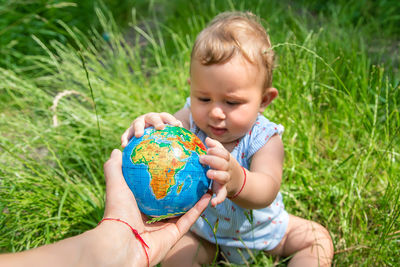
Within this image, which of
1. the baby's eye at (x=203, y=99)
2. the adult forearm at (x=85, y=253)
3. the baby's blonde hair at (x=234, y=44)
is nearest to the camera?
the adult forearm at (x=85, y=253)

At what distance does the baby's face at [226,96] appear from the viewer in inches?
83.3

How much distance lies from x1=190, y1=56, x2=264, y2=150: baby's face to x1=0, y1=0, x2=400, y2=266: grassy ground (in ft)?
1.06

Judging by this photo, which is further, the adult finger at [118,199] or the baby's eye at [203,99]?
the baby's eye at [203,99]

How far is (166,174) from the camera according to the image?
1831mm

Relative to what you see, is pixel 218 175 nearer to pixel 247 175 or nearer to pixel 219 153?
pixel 219 153

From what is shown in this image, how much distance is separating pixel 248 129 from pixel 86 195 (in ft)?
3.87

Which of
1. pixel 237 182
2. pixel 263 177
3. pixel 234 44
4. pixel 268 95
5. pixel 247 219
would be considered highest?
pixel 234 44

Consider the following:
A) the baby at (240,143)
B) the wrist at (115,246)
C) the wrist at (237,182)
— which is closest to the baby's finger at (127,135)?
the baby at (240,143)

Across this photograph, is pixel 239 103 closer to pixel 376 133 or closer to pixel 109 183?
pixel 109 183

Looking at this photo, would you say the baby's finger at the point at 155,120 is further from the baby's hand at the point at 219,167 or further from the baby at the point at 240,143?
the baby's hand at the point at 219,167

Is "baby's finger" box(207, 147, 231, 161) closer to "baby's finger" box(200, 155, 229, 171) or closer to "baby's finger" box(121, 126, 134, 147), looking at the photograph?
"baby's finger" box(200, 155, 229, 171)

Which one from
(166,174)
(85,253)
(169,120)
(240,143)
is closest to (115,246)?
(85,253)

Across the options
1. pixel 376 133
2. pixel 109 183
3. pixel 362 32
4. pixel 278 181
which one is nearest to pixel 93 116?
pixel 109 183

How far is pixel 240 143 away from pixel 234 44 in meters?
0.59
